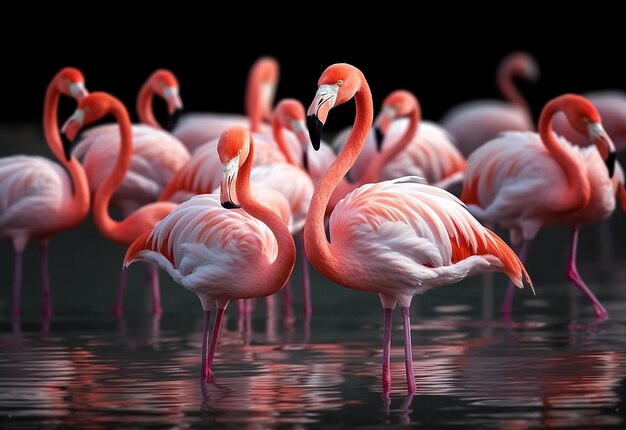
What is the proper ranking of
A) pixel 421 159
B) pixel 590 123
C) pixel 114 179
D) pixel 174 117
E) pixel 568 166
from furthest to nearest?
pixel 421 159 → pixel 174 117 → pixel 114 179 → pixel 568 166 → pixel 590 123

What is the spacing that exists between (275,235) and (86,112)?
2844 millimetres

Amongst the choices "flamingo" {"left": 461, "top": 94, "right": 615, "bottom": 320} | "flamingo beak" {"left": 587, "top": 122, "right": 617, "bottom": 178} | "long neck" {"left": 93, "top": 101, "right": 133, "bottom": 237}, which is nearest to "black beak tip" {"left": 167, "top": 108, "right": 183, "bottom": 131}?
"long neck" {"left": 93, "top": 101, "right": 133, "bottom": 237}

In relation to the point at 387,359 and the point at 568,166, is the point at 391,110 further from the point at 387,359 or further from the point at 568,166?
the point at 387,359

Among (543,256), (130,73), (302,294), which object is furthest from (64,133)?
(130,73)

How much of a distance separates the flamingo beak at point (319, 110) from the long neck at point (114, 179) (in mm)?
2622

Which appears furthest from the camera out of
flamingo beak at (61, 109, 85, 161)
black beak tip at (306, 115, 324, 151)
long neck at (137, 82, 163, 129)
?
long neck at (137, 82, 163, 129)

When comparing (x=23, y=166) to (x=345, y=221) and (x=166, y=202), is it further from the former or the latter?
(x=345, y=221)

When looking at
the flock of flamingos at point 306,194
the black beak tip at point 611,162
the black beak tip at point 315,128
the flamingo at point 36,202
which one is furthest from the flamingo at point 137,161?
the black beak tip at point 315,128

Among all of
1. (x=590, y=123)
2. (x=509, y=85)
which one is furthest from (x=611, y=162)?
(x=509, y=85)

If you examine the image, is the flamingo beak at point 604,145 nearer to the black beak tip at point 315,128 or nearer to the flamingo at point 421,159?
the black beak tip at point 315,128

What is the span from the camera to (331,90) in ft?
19.1

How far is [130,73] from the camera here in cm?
2541

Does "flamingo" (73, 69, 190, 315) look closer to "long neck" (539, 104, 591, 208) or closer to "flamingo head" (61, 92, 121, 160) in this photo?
"flamingo head" (61, 92, 121, 160)

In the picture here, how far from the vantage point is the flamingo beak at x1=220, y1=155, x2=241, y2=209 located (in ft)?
18.8
